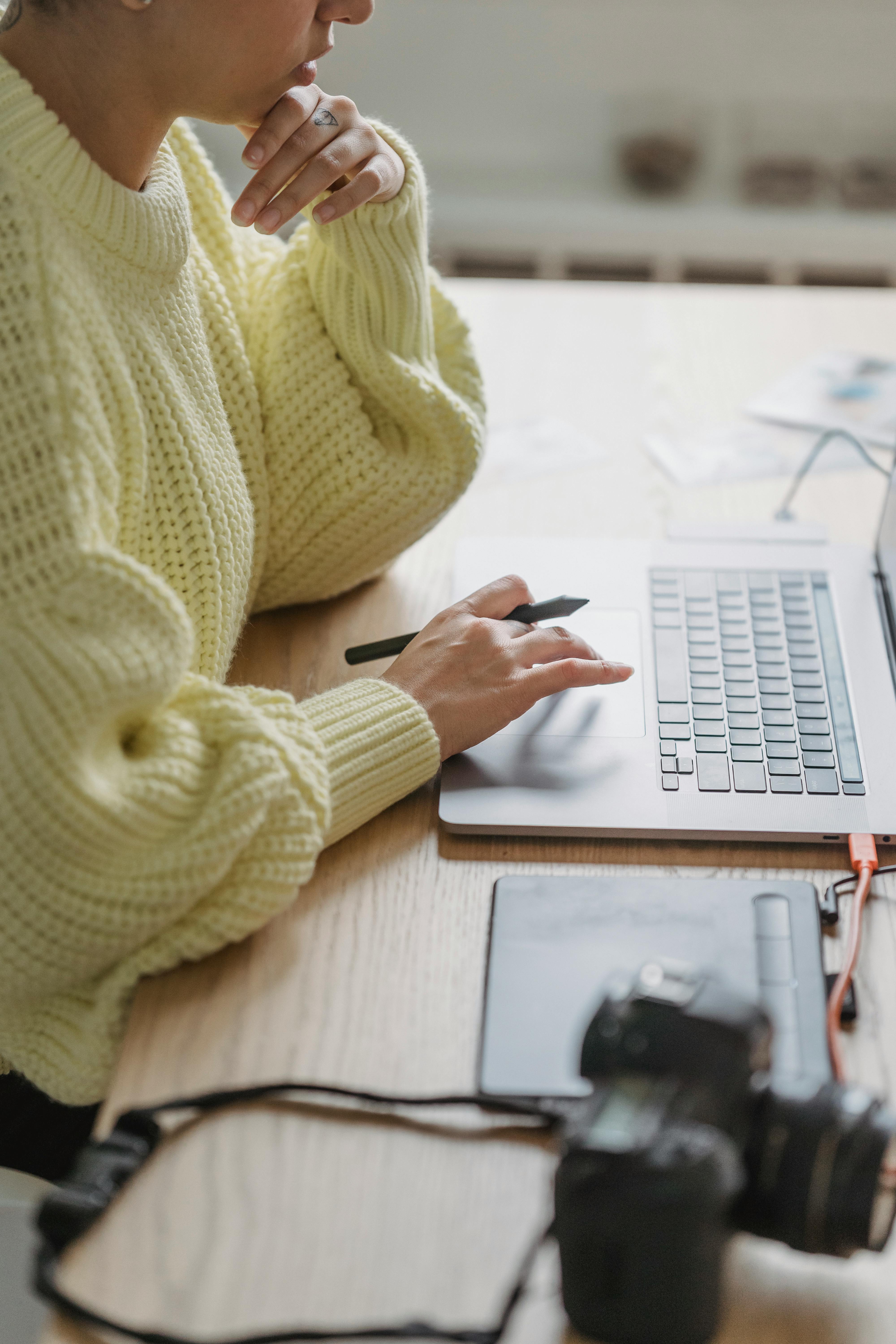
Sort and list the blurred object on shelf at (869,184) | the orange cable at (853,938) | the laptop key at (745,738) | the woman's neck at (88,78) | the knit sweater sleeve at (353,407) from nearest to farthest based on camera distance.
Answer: the orange cable at (853,938), the woman's neck at (88,78), the laptop key at (745,738), the knit sweater sleeve at (353,407), the blurred object on shelf at (869,184)

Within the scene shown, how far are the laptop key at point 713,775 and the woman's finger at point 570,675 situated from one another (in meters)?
0.08

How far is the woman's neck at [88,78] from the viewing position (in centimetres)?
66

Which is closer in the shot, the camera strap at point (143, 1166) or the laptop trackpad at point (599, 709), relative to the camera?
the camera strap at point (143, 1166)

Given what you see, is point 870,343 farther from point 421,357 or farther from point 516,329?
point 421,357

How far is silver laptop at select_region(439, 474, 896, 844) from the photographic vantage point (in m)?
0.71

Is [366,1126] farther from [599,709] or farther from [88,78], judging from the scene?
[88,78]

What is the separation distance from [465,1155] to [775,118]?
2093 millimetres

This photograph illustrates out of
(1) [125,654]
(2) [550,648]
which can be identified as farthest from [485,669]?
(1) [125,654]

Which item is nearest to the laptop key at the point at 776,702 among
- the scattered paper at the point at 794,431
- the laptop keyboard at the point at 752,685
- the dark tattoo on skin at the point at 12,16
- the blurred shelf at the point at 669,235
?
the laptop keyboard at the point at 752,685

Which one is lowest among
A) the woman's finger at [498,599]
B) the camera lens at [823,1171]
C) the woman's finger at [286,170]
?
the woman's finger at [498,599]

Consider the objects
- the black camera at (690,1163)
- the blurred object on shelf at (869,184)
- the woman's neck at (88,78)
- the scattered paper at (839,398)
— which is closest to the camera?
the black camera at (690,1163)

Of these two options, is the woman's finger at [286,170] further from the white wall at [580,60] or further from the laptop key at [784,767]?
the white wall at [580,60]

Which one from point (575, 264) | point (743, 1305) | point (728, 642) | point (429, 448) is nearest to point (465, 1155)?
point (743, 1305)

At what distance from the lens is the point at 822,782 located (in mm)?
727
